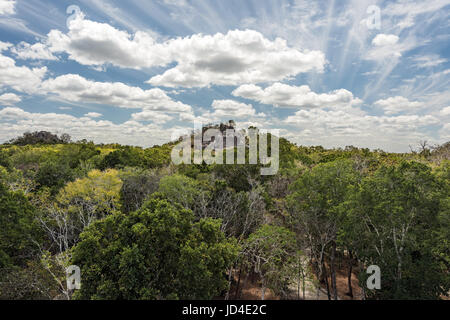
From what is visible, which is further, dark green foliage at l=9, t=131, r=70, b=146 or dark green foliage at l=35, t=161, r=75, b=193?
dark green foliage at l=9, t=131, r=70, b=146

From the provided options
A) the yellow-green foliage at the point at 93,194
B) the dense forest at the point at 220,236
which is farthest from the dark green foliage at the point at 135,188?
the dense forest at the point at 220,236

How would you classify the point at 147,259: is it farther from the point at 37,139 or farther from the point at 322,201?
the point at 37,139

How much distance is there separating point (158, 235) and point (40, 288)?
7.87 meters

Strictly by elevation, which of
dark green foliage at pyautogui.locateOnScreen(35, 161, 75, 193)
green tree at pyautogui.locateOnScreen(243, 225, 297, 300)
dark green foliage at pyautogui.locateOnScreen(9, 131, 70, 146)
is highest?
dark green foliage at pyautogui.locateOnScreen(9, 131, 70, 146)

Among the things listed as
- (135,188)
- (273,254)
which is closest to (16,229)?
(135,188)

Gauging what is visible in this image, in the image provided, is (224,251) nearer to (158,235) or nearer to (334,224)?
(158,235)

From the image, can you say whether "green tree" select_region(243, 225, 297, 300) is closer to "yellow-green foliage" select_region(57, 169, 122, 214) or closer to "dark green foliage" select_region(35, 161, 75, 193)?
"yellow-green foliage" select_region(57, 169, 122, 214)

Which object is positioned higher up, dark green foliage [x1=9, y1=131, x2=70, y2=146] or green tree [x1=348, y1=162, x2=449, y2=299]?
dark green foliage [x1=9, y1=131, x2=70, y2=146]

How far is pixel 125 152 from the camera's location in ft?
131

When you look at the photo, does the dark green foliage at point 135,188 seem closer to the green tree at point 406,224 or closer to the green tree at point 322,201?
the green tree at point 322,201

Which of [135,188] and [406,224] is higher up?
[135,188]

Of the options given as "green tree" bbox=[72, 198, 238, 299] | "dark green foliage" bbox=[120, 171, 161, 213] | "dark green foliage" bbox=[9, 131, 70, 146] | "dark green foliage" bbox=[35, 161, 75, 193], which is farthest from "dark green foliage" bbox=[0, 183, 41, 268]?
"dark green foliage" bbox=[9, 131, 70, 146]

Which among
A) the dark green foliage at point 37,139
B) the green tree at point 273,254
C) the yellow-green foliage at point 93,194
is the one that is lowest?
the green tree at point 273,254
